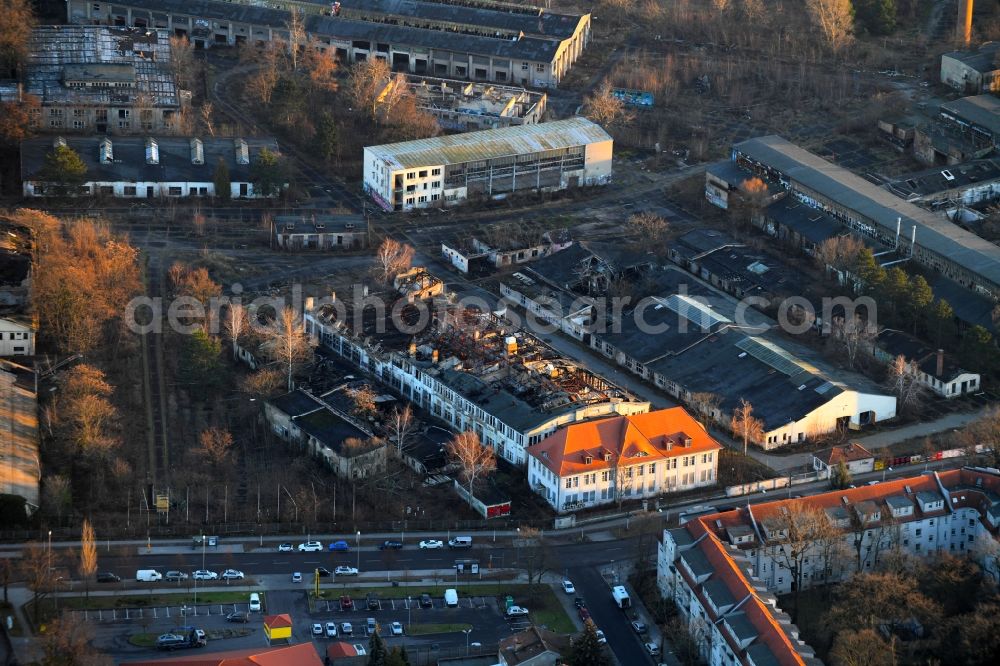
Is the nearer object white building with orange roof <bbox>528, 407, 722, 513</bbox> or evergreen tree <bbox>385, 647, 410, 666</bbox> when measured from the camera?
evergreen tree <bbox>385, 647, 410, 666</bbox>

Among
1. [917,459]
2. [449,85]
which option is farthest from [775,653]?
[449,85]

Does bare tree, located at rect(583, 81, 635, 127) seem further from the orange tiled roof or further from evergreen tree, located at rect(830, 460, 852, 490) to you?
evergreen tree, located at rect(830, 460, 852, 490)

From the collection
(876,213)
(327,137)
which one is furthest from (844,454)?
(327,137)

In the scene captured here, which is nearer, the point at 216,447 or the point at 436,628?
the point at 436,628

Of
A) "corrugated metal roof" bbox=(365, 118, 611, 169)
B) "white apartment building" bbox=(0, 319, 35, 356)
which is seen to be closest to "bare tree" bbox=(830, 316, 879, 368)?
"corrugated metal roof" bbox=(365, 118, 611, 169)

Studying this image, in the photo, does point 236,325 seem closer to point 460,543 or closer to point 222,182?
point 222,182

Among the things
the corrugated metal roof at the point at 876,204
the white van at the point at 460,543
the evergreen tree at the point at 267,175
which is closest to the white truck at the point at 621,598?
the white van at the point at 460,543
